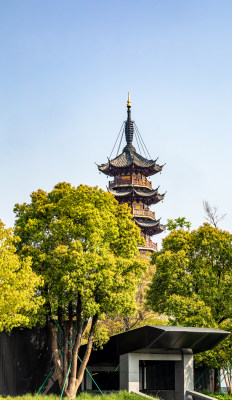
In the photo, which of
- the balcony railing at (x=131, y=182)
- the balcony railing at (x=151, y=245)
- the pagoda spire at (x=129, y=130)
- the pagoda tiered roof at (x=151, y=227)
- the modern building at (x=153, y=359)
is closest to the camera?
the modern building at (x=153, y=359)

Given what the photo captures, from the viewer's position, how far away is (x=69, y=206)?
64.8 ft

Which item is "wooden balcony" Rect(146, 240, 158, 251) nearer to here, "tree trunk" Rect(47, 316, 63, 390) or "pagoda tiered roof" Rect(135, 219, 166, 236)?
"pagoda tiered roof" Rect(135, 219, 166, 236)

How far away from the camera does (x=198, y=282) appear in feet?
72.6

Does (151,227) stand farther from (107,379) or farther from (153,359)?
(153,359)

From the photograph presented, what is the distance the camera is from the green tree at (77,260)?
18.7 m

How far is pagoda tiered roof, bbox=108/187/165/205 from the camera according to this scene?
179ft

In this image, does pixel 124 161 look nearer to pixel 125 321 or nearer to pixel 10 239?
pixel 125 321

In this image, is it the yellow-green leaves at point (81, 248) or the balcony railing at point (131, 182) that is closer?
the yellow-green leaves at point (81, 248)

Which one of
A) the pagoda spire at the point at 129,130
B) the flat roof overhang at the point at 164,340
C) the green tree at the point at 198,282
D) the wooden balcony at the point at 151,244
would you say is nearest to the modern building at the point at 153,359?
the flat roof overhang at the point at 164,340

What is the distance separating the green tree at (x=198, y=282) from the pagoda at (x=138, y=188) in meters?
31.1

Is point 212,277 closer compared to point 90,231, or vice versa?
point 90,231

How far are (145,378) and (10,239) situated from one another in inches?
367

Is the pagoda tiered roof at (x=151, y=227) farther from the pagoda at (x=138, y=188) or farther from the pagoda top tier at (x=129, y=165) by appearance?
the pagoda top tier at (x=129, y=165)

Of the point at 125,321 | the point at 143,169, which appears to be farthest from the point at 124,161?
the point at 125,321
